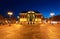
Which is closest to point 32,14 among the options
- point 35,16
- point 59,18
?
point 35,16

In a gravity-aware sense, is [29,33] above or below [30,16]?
below

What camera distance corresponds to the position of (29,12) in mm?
99062

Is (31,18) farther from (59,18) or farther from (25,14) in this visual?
(59,18)

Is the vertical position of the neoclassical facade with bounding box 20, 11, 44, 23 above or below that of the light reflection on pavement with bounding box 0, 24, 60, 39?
above

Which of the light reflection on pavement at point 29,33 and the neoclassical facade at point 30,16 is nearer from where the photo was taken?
the light reflection on pavement at point 29,33

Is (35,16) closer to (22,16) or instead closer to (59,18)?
(22,16)

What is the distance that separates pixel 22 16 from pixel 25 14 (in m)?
3.04

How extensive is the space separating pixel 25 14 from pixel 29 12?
2596 mm

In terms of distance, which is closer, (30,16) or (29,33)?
(29,33)

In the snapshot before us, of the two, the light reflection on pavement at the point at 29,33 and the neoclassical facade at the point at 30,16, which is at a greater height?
the neoclassical facade at the point at 30,16

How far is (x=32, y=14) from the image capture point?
97.2 m

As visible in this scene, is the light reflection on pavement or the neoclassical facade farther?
the neoclassical facade

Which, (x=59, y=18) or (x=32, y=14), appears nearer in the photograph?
(x=59, y=18)

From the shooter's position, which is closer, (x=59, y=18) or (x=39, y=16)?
(x=59, y=18)
